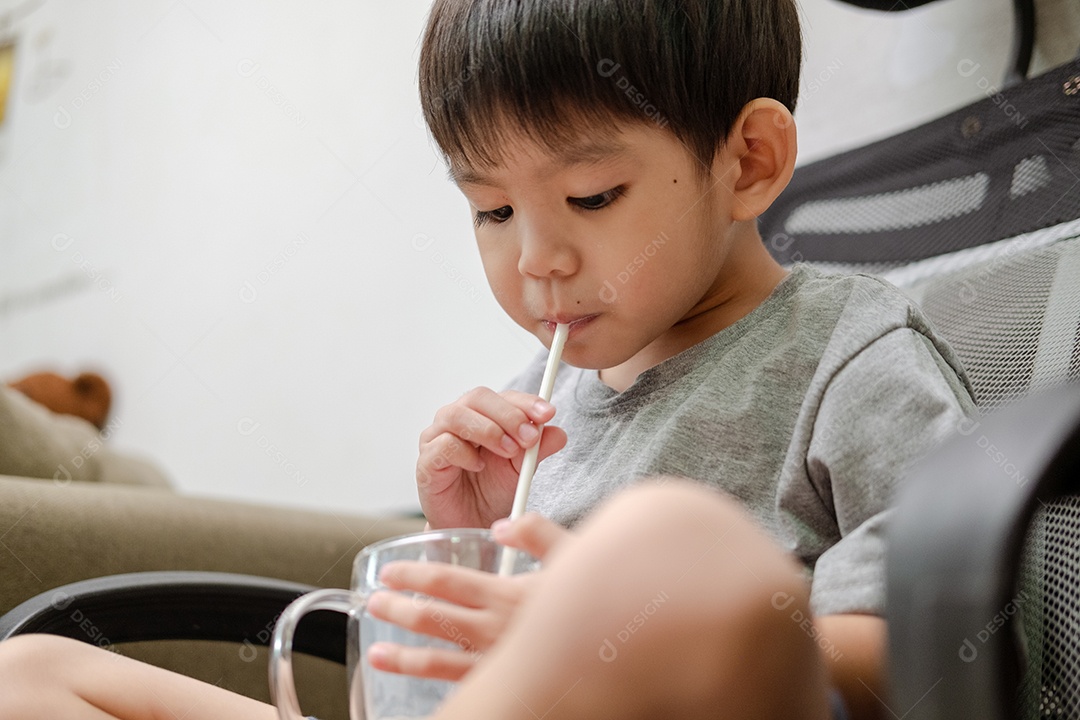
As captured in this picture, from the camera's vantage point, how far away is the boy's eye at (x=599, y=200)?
69cm

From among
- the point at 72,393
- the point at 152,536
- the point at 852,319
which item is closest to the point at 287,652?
the point at 852,319

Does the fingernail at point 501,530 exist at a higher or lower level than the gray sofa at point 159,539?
higher

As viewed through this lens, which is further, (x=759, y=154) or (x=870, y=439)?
(x=759, y=154)

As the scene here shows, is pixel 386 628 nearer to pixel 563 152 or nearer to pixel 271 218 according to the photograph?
pixel 563 152

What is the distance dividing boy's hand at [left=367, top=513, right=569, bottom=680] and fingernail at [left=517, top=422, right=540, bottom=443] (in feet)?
0.86

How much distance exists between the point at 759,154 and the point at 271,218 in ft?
5.31

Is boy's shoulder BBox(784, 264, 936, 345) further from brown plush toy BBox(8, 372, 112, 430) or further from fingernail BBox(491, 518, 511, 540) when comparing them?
brown plush toy BBox(8, 372, 112, 430)

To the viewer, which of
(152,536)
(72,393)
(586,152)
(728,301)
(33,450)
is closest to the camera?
(586,152)

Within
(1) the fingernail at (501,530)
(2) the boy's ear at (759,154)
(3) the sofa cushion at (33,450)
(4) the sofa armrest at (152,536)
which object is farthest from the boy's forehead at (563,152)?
(3) the sofa cushion at (33,450)

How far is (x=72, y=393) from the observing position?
2.66 meters

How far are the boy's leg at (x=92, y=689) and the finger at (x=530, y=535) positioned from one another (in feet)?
1.10

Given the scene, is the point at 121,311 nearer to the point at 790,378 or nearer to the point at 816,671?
the point at 790,378

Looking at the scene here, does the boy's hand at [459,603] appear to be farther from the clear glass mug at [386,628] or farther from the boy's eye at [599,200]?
the boy's eye at [599,200]

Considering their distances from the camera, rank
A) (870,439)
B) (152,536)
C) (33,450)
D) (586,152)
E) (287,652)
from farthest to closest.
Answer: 1. (33,450)
2. (152,536)
3. (586,152)
4. (870,439)
5. (287,652)
